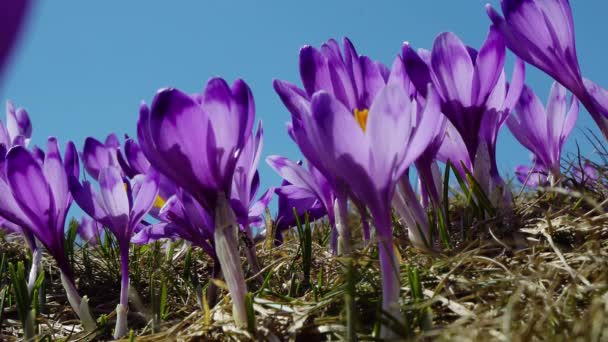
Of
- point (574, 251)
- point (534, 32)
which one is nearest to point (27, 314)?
point (574, 251)

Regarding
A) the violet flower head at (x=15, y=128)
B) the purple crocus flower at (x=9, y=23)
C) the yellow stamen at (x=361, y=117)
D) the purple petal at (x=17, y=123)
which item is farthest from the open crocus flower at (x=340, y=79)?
the purple petal at (x=17, y=123)

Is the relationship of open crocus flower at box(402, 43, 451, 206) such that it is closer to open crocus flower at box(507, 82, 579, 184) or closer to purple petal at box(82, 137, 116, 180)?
open crocus flower at box(507, 82, 579, 184)

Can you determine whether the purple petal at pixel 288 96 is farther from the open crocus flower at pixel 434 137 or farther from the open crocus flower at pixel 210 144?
the open crocus flower at pixel 434 137

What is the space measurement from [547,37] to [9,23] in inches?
49.9

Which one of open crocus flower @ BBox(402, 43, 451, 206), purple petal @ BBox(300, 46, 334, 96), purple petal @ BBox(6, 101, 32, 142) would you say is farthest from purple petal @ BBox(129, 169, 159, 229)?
purple petal @ BBox(6, 101, 32, 142)

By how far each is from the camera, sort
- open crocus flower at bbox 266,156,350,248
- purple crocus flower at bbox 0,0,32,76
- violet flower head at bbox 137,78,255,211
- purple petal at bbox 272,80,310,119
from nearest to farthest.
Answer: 1. purple crocus flower at bbox 0,0,32,76
2. violet flower head at bbox 137,78,255,211
3. purple petal at bbox 272,80,310,119
4. open crocus flower at bbox 266,156,350,248

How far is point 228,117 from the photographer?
1.25 m

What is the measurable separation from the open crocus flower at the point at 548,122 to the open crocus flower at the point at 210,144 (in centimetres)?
99

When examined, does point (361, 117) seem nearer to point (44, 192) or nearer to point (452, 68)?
point (452, 68)

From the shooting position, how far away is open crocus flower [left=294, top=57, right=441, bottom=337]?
42.9 inches

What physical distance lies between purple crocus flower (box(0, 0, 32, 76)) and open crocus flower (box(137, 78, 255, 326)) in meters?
0.54

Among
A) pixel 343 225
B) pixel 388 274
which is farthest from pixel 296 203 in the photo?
pixel 388 274

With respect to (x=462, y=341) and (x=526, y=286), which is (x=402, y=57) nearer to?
(x=526, y=286)

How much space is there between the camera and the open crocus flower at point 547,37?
158cm
